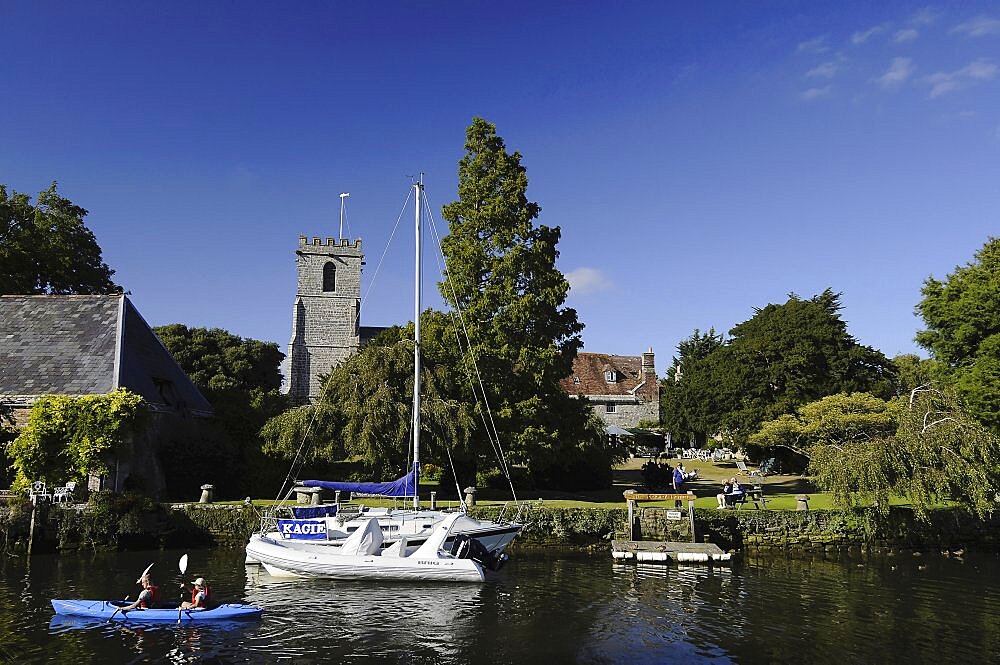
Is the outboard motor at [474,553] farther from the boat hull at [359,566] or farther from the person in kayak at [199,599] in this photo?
the person in kayak at [199,599]

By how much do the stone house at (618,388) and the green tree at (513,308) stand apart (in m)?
33.7

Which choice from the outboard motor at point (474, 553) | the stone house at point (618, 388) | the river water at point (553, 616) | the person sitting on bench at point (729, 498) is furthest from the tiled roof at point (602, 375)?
the outboard motor at point (474, 553)

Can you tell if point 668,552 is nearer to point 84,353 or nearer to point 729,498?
point 729,498

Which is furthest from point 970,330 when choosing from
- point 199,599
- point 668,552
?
point 199,599

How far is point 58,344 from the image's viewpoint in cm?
3334

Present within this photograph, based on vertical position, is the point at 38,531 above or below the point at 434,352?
below

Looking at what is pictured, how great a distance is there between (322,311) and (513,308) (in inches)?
1609

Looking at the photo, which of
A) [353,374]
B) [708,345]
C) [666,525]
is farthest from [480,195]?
[708,345]

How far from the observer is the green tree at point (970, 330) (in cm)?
3147

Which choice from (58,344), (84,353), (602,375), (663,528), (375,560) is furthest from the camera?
(602,375)

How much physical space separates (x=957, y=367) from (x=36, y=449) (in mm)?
41427

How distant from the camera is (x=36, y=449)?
28.1 meters

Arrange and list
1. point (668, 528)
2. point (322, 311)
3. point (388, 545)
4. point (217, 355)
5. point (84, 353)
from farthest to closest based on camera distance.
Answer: point (322, 311), point (217, 355), point (84, 353), point (668, 528), point (388, 545)

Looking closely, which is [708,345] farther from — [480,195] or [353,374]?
[353,374]
